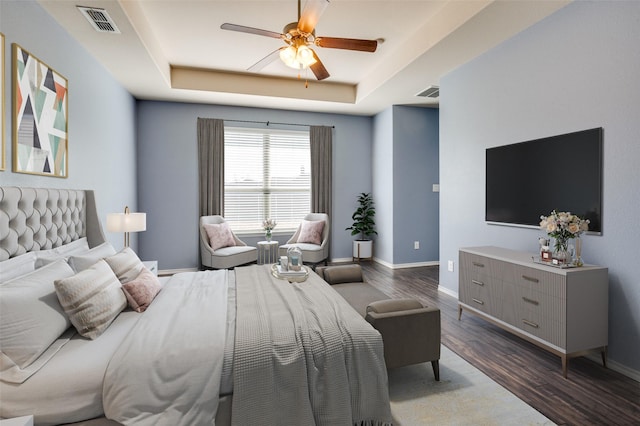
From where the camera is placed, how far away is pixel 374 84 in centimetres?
461

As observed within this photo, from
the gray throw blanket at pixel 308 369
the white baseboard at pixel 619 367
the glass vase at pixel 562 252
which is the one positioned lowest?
the white baseboard at pixel 619 367

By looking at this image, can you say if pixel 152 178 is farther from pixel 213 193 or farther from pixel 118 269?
pixel 118 269

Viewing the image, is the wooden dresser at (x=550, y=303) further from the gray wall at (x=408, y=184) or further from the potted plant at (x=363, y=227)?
the potted plant at (x=363, y=227)

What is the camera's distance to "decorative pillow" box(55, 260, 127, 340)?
5.52ft

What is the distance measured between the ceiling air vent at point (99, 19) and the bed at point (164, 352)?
1.51 m

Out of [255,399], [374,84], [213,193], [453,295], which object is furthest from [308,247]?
[255,399]

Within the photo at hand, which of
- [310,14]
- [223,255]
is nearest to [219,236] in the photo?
[223,255]

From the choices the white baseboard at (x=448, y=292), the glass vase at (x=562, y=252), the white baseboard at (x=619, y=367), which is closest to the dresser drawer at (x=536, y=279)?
the glass vase at (x=562, y=252)

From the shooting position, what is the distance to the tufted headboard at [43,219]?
195cm

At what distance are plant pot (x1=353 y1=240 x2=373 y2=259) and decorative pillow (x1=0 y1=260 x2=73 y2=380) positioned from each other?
4.71 metres

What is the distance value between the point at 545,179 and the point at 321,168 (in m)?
3.70

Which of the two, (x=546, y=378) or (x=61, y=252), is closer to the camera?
(x=546, y=378)

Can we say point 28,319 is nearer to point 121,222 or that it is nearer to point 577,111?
point 121,222

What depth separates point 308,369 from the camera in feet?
5.22
